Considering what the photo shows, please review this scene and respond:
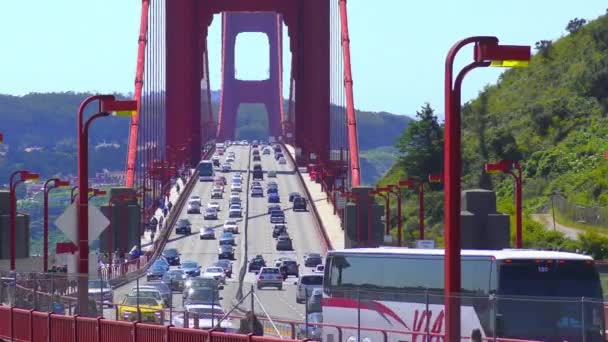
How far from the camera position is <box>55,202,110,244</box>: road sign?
32.6 m

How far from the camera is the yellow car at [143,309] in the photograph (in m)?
29.2

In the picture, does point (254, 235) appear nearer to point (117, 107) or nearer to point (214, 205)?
point (214, 205)

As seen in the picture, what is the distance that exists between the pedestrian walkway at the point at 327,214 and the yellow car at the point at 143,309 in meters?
57.0

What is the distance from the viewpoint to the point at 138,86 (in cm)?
10244

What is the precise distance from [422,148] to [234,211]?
45.5 feet

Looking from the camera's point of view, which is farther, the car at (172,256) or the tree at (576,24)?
the tree at (576,24)

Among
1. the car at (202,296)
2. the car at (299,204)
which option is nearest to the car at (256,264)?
the car at (299,204)

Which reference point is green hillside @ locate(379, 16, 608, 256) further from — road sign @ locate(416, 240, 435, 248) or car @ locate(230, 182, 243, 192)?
car @ locate(230, 182, 243, 192)

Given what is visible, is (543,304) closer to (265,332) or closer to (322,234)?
(265,332)

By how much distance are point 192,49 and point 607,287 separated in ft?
358

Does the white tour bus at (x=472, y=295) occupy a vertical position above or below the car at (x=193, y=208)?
below

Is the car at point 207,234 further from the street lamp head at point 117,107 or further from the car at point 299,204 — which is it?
the street lamp head at point 117,107

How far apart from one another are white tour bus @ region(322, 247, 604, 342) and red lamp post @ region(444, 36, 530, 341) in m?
0.21

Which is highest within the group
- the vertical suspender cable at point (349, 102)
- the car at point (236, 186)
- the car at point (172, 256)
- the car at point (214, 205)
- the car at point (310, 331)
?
the vertical suspender cable at point (349, 102)
